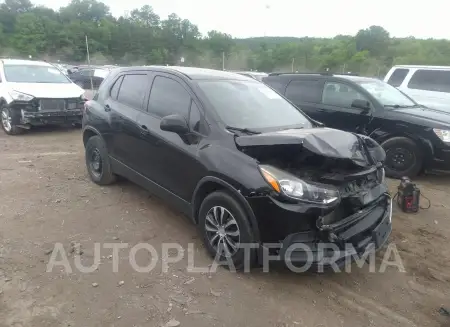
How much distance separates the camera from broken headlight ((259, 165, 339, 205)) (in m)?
2.78

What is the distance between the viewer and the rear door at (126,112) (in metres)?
4.31

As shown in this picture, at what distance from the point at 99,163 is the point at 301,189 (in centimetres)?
335

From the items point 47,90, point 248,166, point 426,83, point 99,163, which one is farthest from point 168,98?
point 426,83

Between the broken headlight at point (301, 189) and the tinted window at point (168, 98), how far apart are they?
1.31 m

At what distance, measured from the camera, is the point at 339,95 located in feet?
22.5

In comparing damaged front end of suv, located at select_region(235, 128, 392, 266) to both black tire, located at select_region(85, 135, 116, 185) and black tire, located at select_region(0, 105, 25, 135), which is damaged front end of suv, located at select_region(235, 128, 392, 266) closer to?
black tire, located at select_region(85, 135, 116, 185)

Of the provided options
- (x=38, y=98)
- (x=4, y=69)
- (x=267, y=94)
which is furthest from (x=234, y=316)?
(x=4, y=69)

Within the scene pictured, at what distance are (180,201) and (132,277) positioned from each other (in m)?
0.90

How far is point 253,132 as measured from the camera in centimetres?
335

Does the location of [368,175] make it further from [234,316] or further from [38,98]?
[38,98]

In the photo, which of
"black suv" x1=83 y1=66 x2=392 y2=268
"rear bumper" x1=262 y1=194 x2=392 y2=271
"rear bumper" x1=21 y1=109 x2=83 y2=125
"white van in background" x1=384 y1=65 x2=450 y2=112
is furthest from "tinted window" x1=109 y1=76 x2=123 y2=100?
"white van in background" x1=384 y1=65 x2=450 y2=112

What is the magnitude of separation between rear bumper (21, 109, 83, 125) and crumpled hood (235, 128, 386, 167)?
6.68 meters

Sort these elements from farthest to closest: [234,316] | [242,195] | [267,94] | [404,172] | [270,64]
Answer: [270,64], [404,172], [267,94], [242,195], [234,316]

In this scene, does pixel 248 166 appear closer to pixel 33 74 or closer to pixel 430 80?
pixel 33 74
